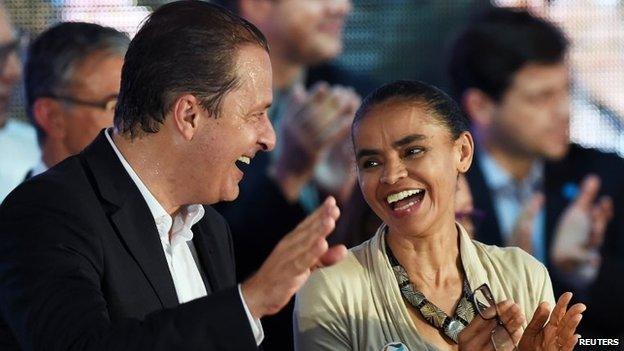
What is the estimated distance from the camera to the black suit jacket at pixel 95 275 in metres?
1.95

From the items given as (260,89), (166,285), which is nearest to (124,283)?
(166,285)

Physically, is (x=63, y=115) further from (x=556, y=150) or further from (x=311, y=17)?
(x=556, y=150)

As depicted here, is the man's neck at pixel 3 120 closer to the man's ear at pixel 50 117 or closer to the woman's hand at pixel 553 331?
the man's ear at pixel 50 117

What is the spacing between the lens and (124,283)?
220cm

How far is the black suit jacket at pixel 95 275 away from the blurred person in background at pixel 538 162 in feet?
9.15

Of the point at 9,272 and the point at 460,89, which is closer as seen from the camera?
the point at 9,272

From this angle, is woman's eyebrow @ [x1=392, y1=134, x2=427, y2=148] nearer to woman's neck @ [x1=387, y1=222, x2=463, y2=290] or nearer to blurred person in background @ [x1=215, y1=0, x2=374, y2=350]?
woman's neck @ [x1=387, y1=222, x2=463, y2=290]

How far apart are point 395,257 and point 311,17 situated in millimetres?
2463

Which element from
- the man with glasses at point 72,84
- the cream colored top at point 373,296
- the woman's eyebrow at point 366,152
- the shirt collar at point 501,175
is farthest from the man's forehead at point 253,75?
the shirt collar at point 501,175

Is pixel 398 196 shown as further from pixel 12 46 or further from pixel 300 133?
pixel 12 46

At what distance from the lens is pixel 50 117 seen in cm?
392

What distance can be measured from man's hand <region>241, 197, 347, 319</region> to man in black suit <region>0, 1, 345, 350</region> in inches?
2.8

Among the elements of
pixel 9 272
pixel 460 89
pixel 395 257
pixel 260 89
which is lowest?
pixel 460 89

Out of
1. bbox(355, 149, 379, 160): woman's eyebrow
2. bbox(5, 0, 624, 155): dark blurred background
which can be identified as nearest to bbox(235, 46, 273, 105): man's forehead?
bbox(355, 149, 379, 160): woman's eyebrow
